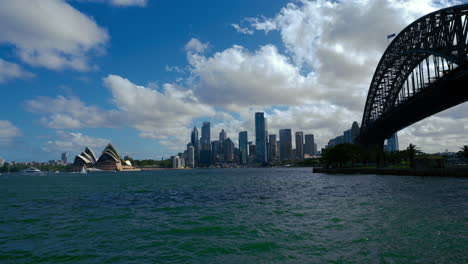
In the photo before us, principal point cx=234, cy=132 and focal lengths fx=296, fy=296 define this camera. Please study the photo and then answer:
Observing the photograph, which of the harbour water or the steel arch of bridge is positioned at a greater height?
the steel arch of bridge

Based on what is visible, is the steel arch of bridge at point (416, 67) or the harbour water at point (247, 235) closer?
the harbour water at point (247, 235)

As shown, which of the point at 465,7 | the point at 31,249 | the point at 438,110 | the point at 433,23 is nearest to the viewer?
the point at 31,249

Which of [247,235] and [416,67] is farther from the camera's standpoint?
[416,67]

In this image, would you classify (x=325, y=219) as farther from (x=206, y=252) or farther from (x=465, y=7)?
(x=465, y=7)

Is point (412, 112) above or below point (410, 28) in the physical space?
below

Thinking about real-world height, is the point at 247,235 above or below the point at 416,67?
below

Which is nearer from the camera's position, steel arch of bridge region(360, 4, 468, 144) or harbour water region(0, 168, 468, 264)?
harbour water region(0, 168, 468, 264)

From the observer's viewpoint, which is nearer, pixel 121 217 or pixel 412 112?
pixel 121 217

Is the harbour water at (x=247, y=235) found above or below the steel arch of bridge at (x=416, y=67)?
below

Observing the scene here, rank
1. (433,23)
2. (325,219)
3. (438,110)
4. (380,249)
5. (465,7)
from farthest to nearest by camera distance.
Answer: (438,110) → (433,23) → (465,7) → (325,219) → (380,249)

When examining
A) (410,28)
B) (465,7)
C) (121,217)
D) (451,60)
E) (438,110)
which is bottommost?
(121,217)

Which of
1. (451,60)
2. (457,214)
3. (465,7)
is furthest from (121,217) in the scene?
(465,7)

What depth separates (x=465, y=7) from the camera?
5431cm

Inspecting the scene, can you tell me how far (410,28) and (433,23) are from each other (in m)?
11.8
